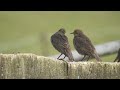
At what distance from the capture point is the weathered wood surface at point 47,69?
5.04 metres

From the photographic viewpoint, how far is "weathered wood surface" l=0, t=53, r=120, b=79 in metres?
5.04

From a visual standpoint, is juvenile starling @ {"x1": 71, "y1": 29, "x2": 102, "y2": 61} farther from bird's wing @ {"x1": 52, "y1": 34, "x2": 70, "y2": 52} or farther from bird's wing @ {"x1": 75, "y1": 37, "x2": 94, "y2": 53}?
bird's wing @ {"x1": 52, "y1": 34, "x2": 70, "y2": 52}

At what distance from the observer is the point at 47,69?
5129 mm

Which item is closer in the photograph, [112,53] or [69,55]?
[69,55]

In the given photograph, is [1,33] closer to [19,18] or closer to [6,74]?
[19,18]

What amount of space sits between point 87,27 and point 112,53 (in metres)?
3.34

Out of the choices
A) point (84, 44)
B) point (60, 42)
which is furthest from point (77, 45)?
point (60, 42)

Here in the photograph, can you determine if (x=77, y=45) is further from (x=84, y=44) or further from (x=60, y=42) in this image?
(x=60, y=42)

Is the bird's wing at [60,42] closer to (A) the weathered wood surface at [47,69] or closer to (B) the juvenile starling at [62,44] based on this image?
(B) the juvenile starling at [62,44]

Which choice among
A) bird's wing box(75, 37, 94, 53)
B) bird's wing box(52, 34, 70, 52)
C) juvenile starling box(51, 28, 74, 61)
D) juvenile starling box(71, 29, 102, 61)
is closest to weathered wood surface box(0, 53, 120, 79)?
juvenile starling box(51, 28, 74, 61)
